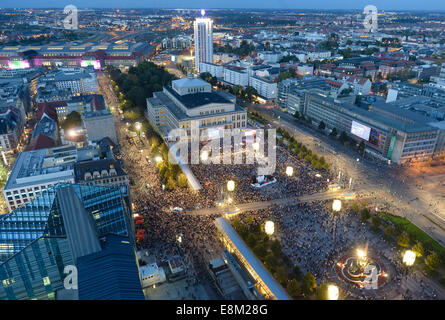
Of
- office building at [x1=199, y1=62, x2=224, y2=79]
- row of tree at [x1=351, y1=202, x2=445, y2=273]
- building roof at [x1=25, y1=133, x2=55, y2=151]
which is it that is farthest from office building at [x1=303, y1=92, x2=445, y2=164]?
office building at [x1=199, y1=62, x2=224, y2=79]

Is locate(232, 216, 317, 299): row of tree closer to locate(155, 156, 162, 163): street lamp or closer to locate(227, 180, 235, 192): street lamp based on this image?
locate(227, 180, 235, 192): street lamp

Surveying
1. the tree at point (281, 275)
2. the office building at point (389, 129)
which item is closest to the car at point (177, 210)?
the tree at point (281, 275)

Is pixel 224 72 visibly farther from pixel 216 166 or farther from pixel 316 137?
pixel 216 166

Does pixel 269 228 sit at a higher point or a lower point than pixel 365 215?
higher

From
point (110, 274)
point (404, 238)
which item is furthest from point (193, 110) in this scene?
point (110, 274)

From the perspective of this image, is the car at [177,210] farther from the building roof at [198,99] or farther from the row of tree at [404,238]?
the building roof at [198,99]

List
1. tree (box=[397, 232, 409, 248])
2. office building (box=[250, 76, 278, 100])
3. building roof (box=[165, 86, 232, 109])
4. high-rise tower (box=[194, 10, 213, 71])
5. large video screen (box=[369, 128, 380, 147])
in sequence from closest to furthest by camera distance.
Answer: tree (box=[397, 232, 409, 248]) < large video screen (box=[369, 128, 380, 147]) < building roof (box=[165, 86, 232, 109]) < office building (box=[250, 76, 278, 100]) < high-rise tower (box=[194, 10, 213, 71])

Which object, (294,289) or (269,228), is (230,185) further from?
(294,289)
